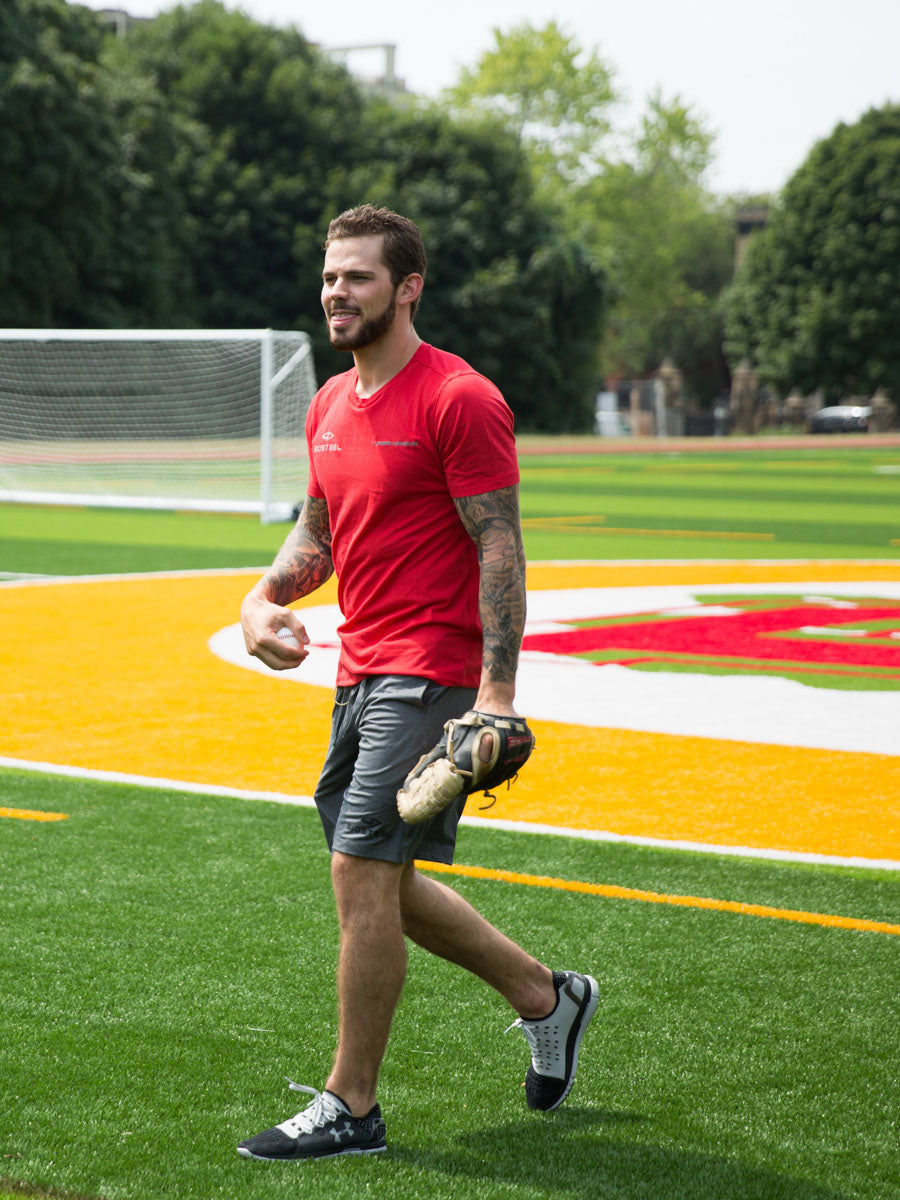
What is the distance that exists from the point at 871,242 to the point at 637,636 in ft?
211

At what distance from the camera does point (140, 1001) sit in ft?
14.0

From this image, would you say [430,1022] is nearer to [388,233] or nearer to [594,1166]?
[594,1166]

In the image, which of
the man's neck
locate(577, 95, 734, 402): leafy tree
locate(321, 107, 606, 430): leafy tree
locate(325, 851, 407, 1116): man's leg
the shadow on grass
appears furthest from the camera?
locate(577, 95, 734, 402): leafy tree

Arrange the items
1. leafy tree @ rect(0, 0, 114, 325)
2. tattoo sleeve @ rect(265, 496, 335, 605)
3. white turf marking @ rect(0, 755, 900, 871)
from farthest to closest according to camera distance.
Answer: leafy tree @ rect(0, 0, 114, 325), white turf marking @ rect(0, 755, 900, 871), tattoo sleeve @ rect(265, 496, 335, 605)

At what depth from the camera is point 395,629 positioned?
358 centimetres

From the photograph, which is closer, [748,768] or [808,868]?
[808,868]

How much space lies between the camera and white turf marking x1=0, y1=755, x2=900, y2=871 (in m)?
5.67

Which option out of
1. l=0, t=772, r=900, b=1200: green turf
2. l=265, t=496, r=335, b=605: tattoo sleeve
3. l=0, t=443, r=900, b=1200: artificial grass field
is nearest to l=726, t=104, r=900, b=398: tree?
l=0, t=443, r=900, b=1200: artificial grass field

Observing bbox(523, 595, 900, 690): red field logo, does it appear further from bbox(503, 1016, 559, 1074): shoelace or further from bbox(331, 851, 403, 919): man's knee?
bbox(331, 851, 403, 919): man's knee

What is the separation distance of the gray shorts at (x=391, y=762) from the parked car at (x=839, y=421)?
6799 cm

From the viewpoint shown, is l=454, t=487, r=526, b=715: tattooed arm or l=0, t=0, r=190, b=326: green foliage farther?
l=0, t=0, r=190, b=326: green foliage

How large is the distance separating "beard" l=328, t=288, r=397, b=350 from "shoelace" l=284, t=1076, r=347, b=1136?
167cm

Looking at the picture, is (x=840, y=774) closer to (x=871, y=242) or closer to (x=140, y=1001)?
(x=140, y=1001)

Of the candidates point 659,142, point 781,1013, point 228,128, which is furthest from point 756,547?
point 659,142
